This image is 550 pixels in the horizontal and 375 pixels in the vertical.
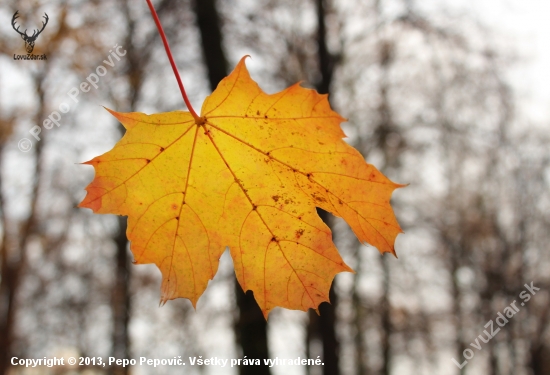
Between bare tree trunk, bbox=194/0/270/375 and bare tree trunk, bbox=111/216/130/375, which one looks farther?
bare tree trunk, bbox=111/216/130/375

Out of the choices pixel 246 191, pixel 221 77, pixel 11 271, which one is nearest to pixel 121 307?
pixel 11 271

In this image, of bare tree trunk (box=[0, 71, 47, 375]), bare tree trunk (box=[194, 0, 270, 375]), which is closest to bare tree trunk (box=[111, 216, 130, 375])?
bare tree trunk (box=[0, 71, 47, 375])

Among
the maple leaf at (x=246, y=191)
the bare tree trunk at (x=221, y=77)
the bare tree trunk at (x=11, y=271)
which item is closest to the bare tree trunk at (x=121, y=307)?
the bare tree trunk at (x=11, y=271)

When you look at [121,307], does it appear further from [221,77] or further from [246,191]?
[246,191]

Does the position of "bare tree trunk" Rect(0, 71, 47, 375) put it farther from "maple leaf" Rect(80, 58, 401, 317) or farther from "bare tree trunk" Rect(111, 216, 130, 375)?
"maple leaf" Rect(80, 58, 401, 317)

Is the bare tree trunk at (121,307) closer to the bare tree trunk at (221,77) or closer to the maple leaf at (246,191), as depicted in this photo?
the bare tree trunk at (221,77)

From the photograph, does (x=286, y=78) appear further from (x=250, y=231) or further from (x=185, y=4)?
(x=250, y=231)

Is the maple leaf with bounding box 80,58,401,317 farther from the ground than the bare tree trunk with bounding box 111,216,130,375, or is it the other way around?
the bare tree trunk with bounding box 111,216,130,375
